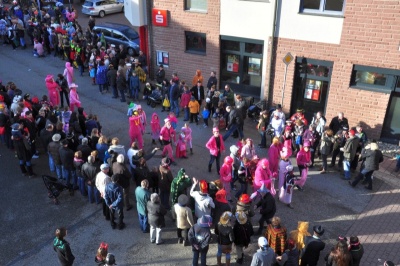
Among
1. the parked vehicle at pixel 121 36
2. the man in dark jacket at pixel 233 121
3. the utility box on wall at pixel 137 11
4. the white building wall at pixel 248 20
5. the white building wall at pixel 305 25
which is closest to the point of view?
the man in dark jacket at pixel 233 121

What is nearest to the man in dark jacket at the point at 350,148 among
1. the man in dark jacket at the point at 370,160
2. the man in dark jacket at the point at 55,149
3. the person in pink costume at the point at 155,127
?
the man in dark jacket at the point at 370,160

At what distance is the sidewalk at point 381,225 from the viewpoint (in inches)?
363

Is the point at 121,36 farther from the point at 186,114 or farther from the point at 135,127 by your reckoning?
the point at 135,127

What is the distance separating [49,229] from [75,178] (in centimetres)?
167

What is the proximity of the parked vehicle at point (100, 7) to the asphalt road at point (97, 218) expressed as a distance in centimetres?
1813

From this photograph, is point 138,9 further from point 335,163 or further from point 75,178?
point 335,163

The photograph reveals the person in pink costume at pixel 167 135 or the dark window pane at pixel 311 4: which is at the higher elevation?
the dark window pane at pixel 311 4

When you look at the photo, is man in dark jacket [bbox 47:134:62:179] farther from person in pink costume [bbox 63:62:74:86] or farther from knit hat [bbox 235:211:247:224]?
person in pink costume [bbox 63:62:74:86]

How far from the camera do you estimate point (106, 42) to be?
72.1ft

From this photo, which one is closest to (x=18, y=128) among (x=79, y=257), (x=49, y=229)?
(x=49, y=229)

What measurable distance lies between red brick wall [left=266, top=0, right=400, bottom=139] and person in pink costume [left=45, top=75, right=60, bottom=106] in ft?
27.8

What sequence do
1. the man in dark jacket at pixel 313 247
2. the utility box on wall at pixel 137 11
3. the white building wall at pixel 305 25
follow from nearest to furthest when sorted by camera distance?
the man in dark jacket at pixel 313 247
the white building wall at pixel 305 25
the utility box on wall at pixel 137 11

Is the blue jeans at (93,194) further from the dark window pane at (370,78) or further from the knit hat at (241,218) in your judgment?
the dark window pane at (370,78)

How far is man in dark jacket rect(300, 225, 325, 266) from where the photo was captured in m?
8.00
